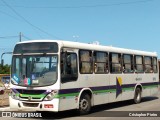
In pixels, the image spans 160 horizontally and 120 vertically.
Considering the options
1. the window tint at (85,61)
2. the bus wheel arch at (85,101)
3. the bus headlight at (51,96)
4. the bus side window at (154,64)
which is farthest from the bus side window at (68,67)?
the bus side window at (154,64)

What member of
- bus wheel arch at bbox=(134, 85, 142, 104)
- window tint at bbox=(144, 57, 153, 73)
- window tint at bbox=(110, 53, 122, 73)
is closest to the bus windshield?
window tint at bbox=(110, 53, 122, 73)

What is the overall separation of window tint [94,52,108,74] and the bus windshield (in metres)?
2.69

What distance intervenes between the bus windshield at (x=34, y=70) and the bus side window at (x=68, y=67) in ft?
0.94

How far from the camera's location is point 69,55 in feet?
45.8

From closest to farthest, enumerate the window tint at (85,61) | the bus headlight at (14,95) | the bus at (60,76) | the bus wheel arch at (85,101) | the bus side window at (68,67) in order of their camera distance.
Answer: the bus at (60,76)
the bus side window at (68,67)
the bus headlight at (14,95)
the bus wheel arch at (85,101)
the window tint at (85,61)

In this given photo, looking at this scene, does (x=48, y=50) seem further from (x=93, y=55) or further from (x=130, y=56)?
(x=130, y=56)

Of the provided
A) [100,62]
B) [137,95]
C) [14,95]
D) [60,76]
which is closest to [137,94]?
[137,95]

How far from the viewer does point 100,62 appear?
15984 millimetres

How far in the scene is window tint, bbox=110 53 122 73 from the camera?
16922 millimetres

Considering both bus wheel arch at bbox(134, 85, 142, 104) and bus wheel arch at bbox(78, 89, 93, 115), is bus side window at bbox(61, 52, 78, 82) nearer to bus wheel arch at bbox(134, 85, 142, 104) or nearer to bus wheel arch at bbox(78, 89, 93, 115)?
bus wheel arch at bbox(78, 89, 93, 115)

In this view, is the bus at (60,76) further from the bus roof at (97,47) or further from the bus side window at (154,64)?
the bus side window at (154,64)

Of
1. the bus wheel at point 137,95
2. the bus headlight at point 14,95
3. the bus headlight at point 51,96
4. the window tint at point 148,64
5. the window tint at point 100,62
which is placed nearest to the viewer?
the bus headlight at point 51,96

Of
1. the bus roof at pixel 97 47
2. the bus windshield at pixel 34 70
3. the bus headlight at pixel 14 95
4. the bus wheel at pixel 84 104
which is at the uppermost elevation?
the bus roof at pixel 97 47

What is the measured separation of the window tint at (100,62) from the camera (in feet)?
51.5
